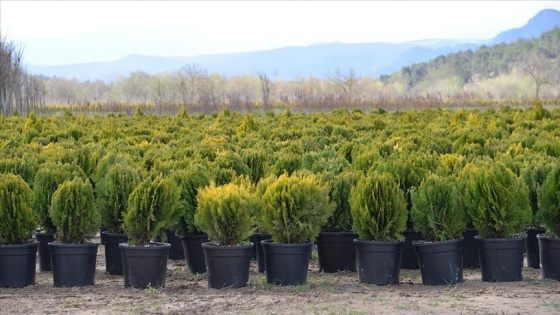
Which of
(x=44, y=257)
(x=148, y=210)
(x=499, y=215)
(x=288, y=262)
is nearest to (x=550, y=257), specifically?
(x=499, y=215)

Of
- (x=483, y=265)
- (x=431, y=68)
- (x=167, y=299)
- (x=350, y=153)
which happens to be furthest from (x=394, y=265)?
(x=431, y=68)

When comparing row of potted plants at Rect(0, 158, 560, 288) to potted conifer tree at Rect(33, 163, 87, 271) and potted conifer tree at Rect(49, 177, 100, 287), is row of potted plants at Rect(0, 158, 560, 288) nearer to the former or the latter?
potted conifer tree at Rect(49, 177, 100, 287)

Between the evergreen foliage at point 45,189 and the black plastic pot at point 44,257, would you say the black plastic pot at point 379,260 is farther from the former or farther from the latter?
the black plastic pot at point 44,257

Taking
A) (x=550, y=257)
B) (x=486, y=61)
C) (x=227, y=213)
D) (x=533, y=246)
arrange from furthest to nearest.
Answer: (x=486, y=61)
(x=533, y=246)
(x=550, y=257)
(x=227, y=213)

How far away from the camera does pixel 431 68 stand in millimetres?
163000

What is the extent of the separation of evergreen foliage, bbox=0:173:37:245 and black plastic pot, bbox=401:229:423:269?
4280mm

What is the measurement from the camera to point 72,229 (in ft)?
29.8

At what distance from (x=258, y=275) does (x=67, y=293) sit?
229 centimetres

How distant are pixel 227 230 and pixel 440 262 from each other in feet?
7.36

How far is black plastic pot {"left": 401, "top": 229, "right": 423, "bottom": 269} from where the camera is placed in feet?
34.0

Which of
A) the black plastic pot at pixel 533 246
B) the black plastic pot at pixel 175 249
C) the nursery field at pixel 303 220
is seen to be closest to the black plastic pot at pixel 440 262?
Result: the nursery field at pixel 303 220

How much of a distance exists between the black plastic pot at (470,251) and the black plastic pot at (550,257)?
1251mm

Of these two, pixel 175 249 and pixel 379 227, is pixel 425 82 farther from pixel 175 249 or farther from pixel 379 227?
pixel 379 227

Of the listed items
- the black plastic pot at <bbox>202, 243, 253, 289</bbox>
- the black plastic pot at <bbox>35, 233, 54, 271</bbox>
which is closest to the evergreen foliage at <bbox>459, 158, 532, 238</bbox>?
the black plastic pot at <bbox>202, 243, 253, 289</bbox>
